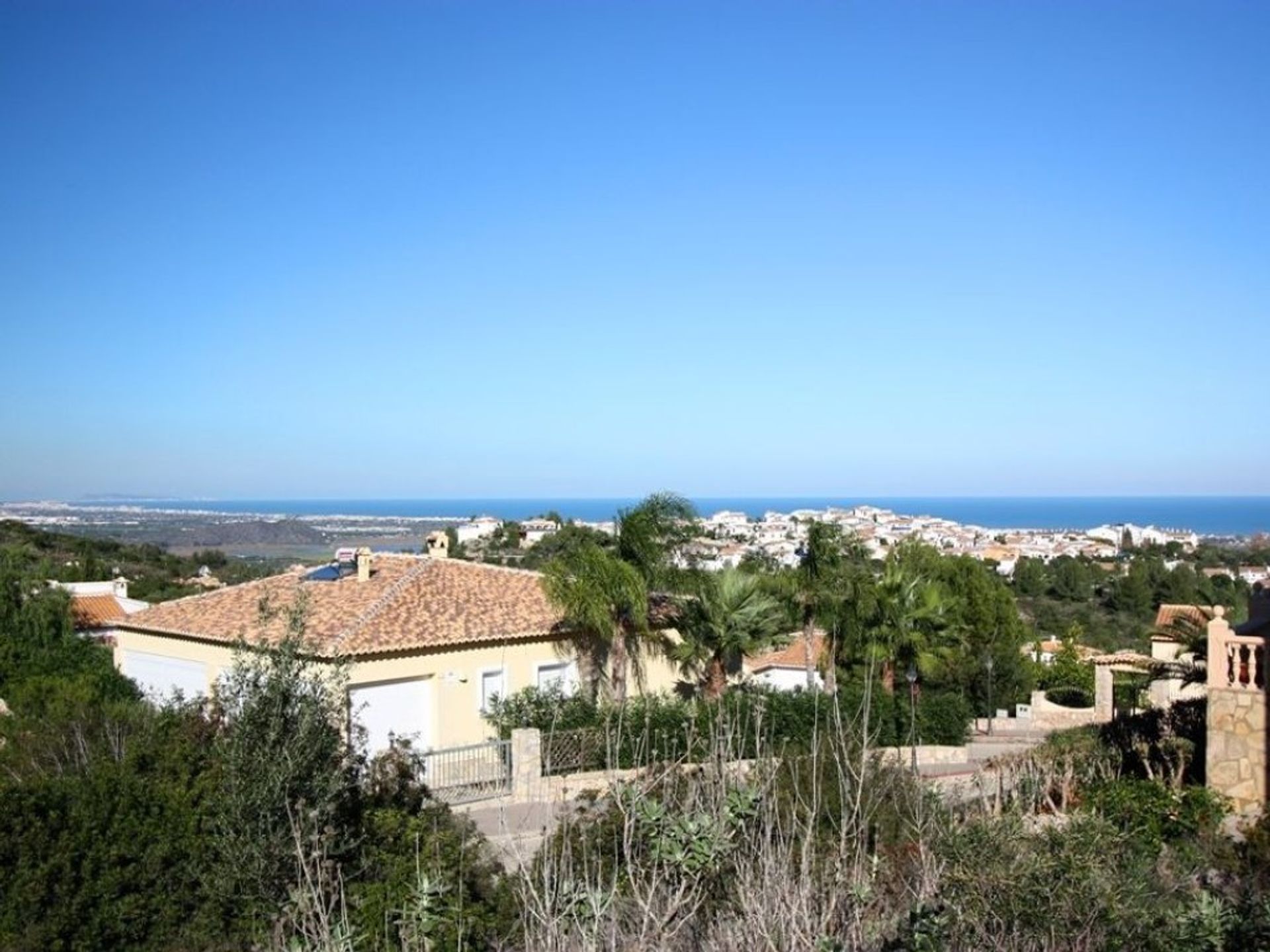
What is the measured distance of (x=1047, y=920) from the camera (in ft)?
22.6

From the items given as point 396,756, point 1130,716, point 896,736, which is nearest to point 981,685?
point 896,736

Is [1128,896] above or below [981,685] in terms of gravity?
above

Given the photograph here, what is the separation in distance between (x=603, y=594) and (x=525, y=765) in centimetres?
493

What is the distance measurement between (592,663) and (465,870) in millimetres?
14889

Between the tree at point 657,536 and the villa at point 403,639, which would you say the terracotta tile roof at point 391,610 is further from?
the tree at point 657,536

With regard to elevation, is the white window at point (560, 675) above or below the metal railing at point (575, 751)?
above

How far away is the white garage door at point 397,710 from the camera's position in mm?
21469

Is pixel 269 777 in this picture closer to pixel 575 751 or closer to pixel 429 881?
pixel 429 881

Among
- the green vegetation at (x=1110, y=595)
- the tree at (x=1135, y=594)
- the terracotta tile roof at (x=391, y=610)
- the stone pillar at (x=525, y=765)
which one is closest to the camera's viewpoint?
the stone pillar at (x=525, y=765)

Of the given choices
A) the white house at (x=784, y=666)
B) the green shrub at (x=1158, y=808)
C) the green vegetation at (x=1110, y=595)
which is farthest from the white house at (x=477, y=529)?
the green shrub at (x=1158, y=808)

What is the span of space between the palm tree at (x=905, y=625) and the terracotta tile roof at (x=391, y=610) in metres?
7.07

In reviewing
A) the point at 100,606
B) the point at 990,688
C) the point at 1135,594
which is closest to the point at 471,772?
the point at 990,688

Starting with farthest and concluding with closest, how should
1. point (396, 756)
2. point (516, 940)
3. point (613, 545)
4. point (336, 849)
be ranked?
point (613, 545) → point (396, 756) → point (336, 849) → point (516, 940)

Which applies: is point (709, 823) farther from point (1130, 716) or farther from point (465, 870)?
point (1130, 716)
